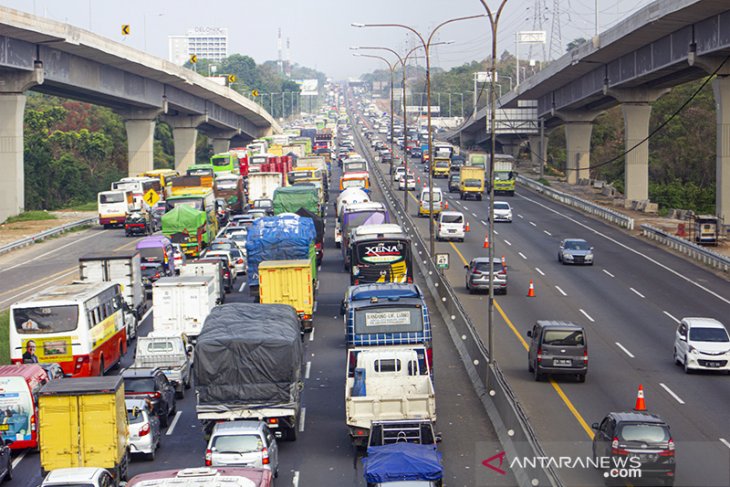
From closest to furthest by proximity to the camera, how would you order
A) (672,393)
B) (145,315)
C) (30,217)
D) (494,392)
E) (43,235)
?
(494,392) → (672,393) → (145,315) → (43,235) → (30,217)

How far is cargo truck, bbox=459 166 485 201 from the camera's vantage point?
97.8 m

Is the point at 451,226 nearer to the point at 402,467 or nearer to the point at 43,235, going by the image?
the point at 43,235

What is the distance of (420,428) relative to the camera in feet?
83.3

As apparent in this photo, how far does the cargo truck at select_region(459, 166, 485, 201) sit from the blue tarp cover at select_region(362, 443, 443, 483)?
3005 inches

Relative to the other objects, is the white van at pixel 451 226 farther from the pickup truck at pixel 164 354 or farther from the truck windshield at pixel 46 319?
the truck windshield at pixel 46 319

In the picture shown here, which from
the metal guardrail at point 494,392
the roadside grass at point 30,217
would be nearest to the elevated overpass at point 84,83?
the roadside grass at point 30,217

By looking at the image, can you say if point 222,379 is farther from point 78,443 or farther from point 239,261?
point 239,261

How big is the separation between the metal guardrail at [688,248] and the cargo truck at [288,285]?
24500mm

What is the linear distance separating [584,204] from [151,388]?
211 ft

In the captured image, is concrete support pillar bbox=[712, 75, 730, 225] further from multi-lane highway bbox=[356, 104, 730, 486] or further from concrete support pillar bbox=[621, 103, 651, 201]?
concrete support pillar bbox=[621, 103, 651, 201]

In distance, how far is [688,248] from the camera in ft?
209

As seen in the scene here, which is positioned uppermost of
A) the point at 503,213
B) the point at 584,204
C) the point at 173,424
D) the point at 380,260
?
the point at 584,204

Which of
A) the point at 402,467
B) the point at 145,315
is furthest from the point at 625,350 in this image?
the point at 145,315

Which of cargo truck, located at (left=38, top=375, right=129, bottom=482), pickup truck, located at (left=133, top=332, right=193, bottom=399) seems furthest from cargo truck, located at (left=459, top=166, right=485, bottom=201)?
cargo truck, located at (left=38, top=375, right=129, bottom=482)
